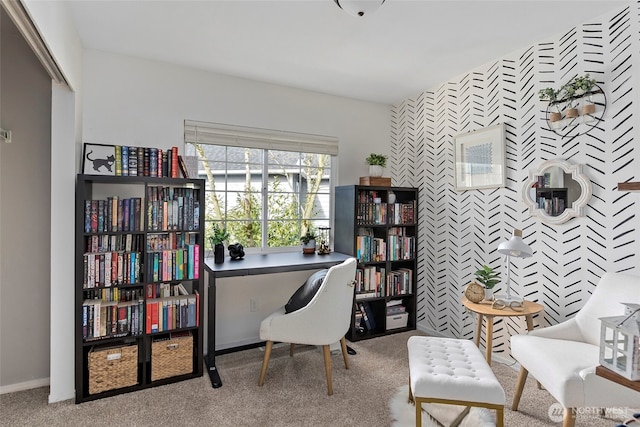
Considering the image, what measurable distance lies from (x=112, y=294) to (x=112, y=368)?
48 centimetres

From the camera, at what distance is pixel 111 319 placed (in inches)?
89.9

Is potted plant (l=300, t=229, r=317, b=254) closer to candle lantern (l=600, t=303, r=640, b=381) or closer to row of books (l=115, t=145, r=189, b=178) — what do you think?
row of books (l=115, t=145, r=189, b=178)

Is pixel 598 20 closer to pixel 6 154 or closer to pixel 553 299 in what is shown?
pixel 553 299

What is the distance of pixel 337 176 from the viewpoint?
3582mm

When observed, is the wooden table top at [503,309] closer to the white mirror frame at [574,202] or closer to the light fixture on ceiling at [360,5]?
the white mirror frame at [574,202]

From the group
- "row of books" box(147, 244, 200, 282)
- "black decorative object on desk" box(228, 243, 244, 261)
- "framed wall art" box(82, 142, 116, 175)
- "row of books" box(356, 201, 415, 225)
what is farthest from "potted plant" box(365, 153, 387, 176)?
"framed wall art" box(82, 142, 116, 175)

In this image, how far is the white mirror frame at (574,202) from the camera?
227 centimetres

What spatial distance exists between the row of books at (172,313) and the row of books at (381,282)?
148 cm

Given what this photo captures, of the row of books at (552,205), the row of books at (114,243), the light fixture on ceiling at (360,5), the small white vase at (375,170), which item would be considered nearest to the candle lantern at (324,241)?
the small white vase at (375,170)

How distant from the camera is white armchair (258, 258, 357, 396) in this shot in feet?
7.55

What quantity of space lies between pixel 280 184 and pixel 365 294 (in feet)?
4.45

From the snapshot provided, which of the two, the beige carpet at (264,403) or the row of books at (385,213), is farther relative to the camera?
the row of books at (385,213)

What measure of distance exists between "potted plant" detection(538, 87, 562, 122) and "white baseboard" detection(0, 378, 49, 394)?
3948 millimetres

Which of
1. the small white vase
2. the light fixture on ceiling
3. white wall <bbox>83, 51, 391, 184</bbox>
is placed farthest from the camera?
the small white vase
